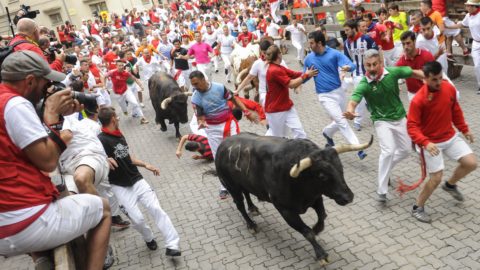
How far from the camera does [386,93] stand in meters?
5.86

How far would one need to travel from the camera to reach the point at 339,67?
7609 mm

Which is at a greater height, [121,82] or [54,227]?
[54,227]

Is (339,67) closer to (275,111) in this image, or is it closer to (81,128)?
(275,111)

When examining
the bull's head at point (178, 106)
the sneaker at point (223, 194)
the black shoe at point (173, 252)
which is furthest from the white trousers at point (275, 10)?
the black shoe at point (173, 252)

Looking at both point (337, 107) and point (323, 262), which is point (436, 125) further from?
point (337, 107)

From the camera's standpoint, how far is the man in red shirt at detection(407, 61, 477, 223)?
5.25 m

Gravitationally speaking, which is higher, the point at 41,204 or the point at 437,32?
the point at 41,204

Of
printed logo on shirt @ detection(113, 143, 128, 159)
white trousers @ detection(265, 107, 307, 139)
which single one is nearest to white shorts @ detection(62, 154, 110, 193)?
printed logo on shirt @ detection(113, 143, 128, 159)

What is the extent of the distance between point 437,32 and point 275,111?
5.04 m

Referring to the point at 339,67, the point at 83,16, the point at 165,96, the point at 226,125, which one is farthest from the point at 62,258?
the point at 83,16

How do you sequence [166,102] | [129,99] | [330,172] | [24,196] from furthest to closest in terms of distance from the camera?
[129,99], [166,102], [330,172], [24,196]

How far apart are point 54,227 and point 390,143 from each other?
455 cm

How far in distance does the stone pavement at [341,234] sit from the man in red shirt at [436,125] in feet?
1.47

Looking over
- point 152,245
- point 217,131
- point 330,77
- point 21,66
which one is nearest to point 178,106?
point 217,131
